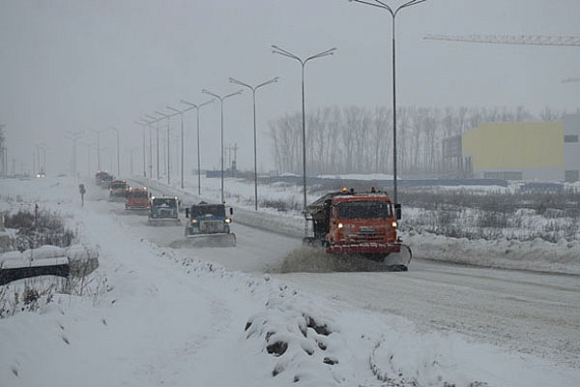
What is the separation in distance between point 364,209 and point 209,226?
524 inches

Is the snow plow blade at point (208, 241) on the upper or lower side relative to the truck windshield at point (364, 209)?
lower

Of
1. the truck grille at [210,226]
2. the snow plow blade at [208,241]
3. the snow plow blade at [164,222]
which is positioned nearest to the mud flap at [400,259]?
the snow plow blade at [208,241]

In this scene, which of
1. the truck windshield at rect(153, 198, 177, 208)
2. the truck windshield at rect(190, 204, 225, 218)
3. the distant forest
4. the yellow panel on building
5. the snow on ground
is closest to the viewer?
the snow on ground

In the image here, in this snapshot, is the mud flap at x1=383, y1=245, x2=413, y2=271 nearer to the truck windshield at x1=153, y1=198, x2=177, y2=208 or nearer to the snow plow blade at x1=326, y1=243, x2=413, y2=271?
the snow plow blade at x1=326, y1=243, x2=413, y2=271

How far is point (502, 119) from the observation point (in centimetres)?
15200

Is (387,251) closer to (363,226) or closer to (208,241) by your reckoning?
(363,226)

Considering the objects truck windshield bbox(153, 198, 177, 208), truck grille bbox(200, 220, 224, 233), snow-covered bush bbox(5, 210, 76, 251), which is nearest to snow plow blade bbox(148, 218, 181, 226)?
truck windshield bbox(153, 198, 177, 208)

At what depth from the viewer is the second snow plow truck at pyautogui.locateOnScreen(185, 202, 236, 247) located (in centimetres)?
3244

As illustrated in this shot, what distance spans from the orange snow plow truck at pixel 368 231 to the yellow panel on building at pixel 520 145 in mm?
83295

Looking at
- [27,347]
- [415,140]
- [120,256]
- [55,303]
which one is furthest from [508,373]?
[415,140]

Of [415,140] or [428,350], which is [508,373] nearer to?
[428,350]

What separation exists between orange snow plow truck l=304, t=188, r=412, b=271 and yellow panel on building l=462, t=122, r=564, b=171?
83.3 m

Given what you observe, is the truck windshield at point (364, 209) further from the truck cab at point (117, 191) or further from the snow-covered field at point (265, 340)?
the truck cab at point (117, 191)

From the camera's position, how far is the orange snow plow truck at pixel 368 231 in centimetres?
2077
